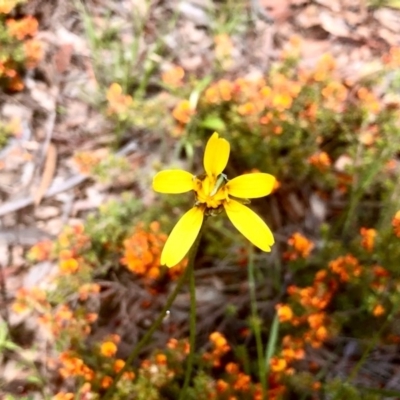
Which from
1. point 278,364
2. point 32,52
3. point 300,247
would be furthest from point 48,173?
point 278,364

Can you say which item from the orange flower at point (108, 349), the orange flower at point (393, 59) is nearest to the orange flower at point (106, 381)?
the orange flower at point (108, 349)

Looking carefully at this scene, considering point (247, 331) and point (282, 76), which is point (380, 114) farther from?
point (247, 331)

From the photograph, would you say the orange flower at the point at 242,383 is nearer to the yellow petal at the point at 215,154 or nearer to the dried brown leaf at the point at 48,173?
the yellow petal at the point at 215,154

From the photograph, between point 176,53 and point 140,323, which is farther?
point 176,53

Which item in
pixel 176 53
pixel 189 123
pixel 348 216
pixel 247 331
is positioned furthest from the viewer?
pixel 176 53

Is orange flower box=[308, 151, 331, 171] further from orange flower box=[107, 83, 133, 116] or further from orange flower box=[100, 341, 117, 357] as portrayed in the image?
orange flower box=[100, 341, 117, 357]

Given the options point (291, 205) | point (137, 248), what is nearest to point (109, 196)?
point (137, 248)

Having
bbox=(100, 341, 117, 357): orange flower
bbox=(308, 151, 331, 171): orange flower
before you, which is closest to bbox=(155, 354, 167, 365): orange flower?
bbox=(100, 341, 117, 357): orange flower
